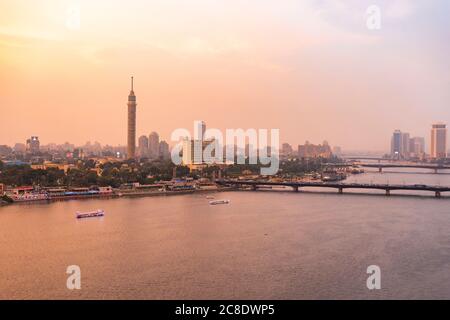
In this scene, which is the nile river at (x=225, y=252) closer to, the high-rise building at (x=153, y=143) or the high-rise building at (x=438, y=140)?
the high-rise building at (x=153, y=143)

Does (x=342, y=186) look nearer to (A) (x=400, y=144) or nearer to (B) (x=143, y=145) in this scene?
(B) (x=143, y=145)

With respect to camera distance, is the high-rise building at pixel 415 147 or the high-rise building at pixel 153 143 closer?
the high-rise building at pixel 153 143

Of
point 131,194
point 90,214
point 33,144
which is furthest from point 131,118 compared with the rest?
point 90,214

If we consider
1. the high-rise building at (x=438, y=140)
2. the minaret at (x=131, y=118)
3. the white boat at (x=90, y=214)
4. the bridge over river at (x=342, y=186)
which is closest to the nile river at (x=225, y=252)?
the white boat at (x=90, y=214)

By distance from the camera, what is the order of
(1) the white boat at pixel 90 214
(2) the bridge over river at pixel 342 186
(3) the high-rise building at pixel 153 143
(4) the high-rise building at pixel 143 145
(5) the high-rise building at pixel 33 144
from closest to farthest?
(1) the white boat at pixel 90 214 → (2) the bridge over river at pixel 342 186 → (5) the high-rise building at pixel 33 144 → (4) the high-rise building at pixel 143 145 → (3) the high-rise building at pixel 153 143

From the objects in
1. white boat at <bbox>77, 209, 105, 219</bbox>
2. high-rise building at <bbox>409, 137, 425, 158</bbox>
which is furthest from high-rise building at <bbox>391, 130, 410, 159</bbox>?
white boat at <bbox>77, 209, 105, 219</bbox>

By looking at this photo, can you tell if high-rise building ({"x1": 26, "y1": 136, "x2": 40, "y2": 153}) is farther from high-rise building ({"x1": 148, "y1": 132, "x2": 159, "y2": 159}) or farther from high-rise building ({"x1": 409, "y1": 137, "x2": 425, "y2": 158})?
high-rise building ({"x1": 409, "y1": 137, "x2": 425, "y2": 158})
